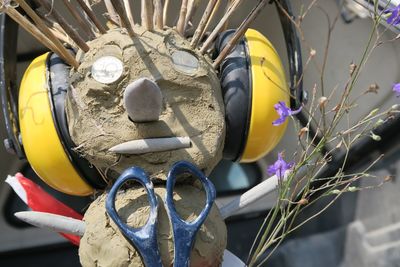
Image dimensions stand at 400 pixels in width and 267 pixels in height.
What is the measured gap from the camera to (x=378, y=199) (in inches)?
55.1

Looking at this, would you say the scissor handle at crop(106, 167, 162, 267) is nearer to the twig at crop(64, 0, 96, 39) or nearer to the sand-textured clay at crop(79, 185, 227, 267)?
the sand-textured clay at crop(79, 185, 227, 267)

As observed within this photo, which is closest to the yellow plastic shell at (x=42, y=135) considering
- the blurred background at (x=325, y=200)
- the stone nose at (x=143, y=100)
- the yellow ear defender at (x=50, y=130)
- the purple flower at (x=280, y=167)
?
the yellow ear defender at (x=50, y=130)

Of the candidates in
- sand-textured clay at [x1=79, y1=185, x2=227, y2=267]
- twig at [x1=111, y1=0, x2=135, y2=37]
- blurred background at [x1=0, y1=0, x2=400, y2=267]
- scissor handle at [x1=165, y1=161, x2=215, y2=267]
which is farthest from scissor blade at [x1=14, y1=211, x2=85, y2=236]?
blurred background at [x1=0, y1=0, x2=400, y2=267]

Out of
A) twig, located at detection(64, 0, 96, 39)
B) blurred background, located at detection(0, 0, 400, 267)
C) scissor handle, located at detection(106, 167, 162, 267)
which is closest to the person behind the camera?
scissor handle, located at detection(106, 167, 162, 267)

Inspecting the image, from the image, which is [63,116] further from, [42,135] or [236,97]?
[236,97]

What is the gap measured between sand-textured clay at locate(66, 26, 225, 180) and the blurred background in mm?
443

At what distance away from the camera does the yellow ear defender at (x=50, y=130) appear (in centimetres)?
82

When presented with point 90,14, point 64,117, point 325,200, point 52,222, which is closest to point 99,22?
point 90,14

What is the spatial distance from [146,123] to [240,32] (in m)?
0.17

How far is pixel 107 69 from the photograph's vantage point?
77 cm

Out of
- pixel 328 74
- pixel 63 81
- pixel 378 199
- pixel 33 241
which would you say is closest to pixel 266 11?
pixel 328 74

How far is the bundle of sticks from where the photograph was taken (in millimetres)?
782

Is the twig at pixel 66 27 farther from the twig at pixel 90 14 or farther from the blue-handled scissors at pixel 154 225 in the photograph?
the blue-handled scissors at pixel 154 225

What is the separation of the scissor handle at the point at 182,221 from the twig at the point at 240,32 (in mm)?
165
